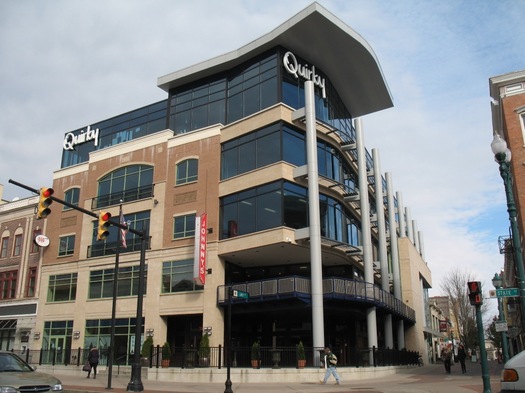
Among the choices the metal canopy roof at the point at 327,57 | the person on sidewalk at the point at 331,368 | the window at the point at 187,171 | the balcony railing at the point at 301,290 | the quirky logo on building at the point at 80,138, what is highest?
the metal canopy roof at the point at 327,57

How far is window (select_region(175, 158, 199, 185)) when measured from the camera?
34.4 m

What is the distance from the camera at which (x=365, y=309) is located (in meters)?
31.6

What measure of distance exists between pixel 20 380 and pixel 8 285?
3699 cm

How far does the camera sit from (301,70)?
3303 centimetres

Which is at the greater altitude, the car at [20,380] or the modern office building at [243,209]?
the modern office building at [243,209]

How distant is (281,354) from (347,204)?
1245 cm

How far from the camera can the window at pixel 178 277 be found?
32.2m

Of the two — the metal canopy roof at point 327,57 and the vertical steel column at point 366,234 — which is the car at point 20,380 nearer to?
the vertical steel column at point 366,234

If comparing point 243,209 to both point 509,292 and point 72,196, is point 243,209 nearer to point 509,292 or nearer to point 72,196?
point 72,196

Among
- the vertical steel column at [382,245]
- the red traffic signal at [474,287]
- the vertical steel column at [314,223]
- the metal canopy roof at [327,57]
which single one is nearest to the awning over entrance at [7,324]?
the metal canopy roof at [327,57]

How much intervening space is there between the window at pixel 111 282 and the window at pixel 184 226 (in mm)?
4026

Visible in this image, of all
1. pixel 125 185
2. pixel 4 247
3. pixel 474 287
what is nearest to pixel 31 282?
pixel 4 247

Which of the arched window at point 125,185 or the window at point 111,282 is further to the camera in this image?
the arched window at point 125,185

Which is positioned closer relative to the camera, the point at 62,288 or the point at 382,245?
the point at 382,245
